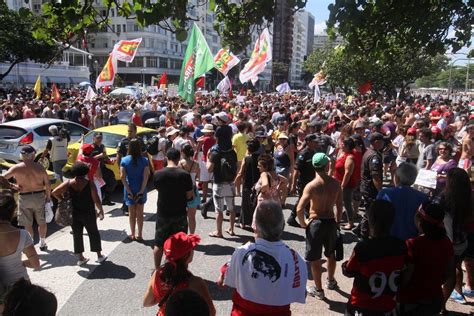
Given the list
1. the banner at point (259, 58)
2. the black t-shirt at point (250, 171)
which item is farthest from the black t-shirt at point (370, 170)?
the banner at point (259, 58)

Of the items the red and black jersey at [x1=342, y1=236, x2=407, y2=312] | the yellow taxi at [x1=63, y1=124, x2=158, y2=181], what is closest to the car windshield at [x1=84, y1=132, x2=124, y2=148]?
the yellow taxi at [x1=63, y1=124, x2=158, y2=181]

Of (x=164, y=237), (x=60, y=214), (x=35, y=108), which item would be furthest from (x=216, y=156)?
(x=35, y=108)

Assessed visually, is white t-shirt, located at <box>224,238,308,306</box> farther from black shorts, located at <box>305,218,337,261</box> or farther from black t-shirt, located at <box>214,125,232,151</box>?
black t-shirt, located at <box>214,125,232,151</box>

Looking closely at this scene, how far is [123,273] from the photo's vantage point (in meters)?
5.68

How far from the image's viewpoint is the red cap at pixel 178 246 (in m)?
3.04

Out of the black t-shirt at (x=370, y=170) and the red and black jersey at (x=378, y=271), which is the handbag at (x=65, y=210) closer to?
the red and black jersey at (x=378, y=271)

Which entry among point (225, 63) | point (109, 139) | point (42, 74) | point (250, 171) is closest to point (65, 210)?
point (250, 171)

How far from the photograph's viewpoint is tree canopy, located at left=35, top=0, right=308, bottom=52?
4.41 meters

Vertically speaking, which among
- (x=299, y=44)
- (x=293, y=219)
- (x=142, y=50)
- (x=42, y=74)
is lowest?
(x=293, y=219)

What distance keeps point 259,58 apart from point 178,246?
14.9 metres

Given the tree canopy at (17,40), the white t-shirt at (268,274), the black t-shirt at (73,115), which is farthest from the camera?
the tree canopy at (17,40)

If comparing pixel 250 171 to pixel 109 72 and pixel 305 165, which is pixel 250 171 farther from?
pixel 109 72

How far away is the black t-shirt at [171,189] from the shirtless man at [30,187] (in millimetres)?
1932

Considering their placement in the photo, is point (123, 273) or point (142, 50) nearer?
point (123, 273)
